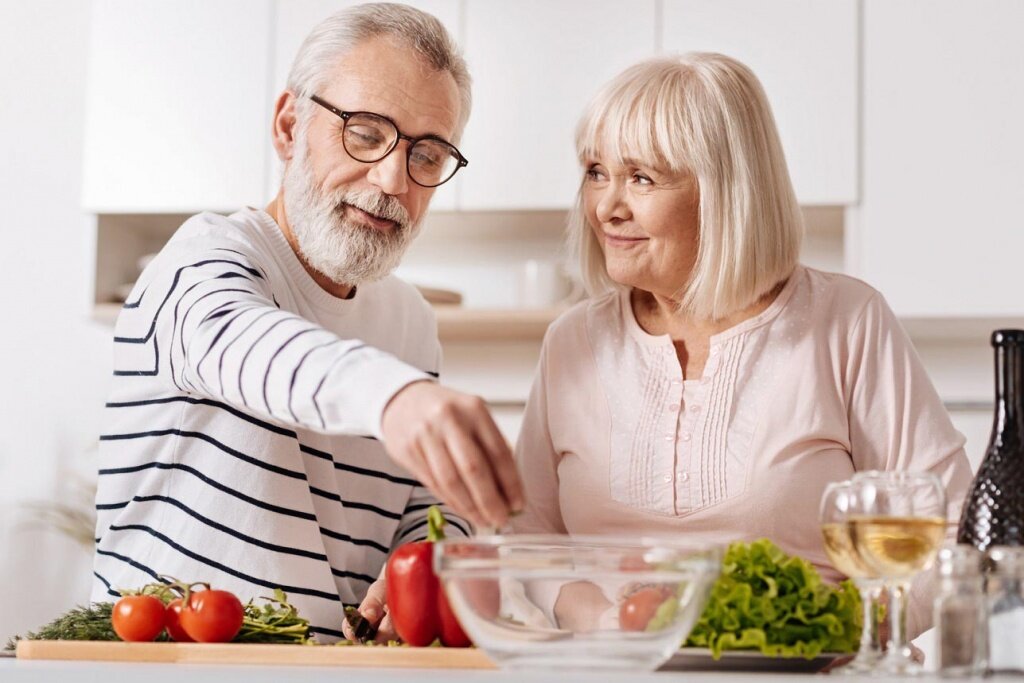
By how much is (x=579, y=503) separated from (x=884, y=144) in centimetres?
158

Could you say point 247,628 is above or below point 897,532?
below

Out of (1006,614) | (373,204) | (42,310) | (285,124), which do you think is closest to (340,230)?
(373,204)

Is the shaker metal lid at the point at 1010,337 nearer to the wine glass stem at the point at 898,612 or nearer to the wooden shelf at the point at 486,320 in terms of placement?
the wine glass stem at the point at 898,612

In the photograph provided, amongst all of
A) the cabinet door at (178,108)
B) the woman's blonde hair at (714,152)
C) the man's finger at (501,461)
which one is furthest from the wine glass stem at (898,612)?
the cabinet door at (178,108)

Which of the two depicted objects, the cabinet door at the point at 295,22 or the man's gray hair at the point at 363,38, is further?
the cabinet door at the point at 295,22

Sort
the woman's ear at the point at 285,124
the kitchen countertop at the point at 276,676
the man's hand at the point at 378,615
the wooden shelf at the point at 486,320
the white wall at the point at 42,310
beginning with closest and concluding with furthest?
the kitchen countertop at the point at 276,676 → the man's hand at the point at 378,615 → the woman's ear at the point at 285,124 → the wooden shelf at the point at 486,320 → the white wall at the point at 42,310

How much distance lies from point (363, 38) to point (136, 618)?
0.84 m

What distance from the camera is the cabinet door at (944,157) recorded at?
2744 millimetres

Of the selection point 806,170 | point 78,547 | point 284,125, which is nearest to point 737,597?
point 284,125

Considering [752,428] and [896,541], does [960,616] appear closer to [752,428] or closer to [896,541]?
[896,541]

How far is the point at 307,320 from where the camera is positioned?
132cm

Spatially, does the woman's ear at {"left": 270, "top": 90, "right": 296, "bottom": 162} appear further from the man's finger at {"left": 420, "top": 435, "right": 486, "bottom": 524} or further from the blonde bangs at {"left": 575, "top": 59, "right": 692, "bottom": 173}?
the man's finger at {"left": 420, "top": 435, "right": 486, "bottom": 524}

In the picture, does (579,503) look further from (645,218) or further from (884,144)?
(884,144)

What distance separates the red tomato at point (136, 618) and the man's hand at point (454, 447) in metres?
0.31
